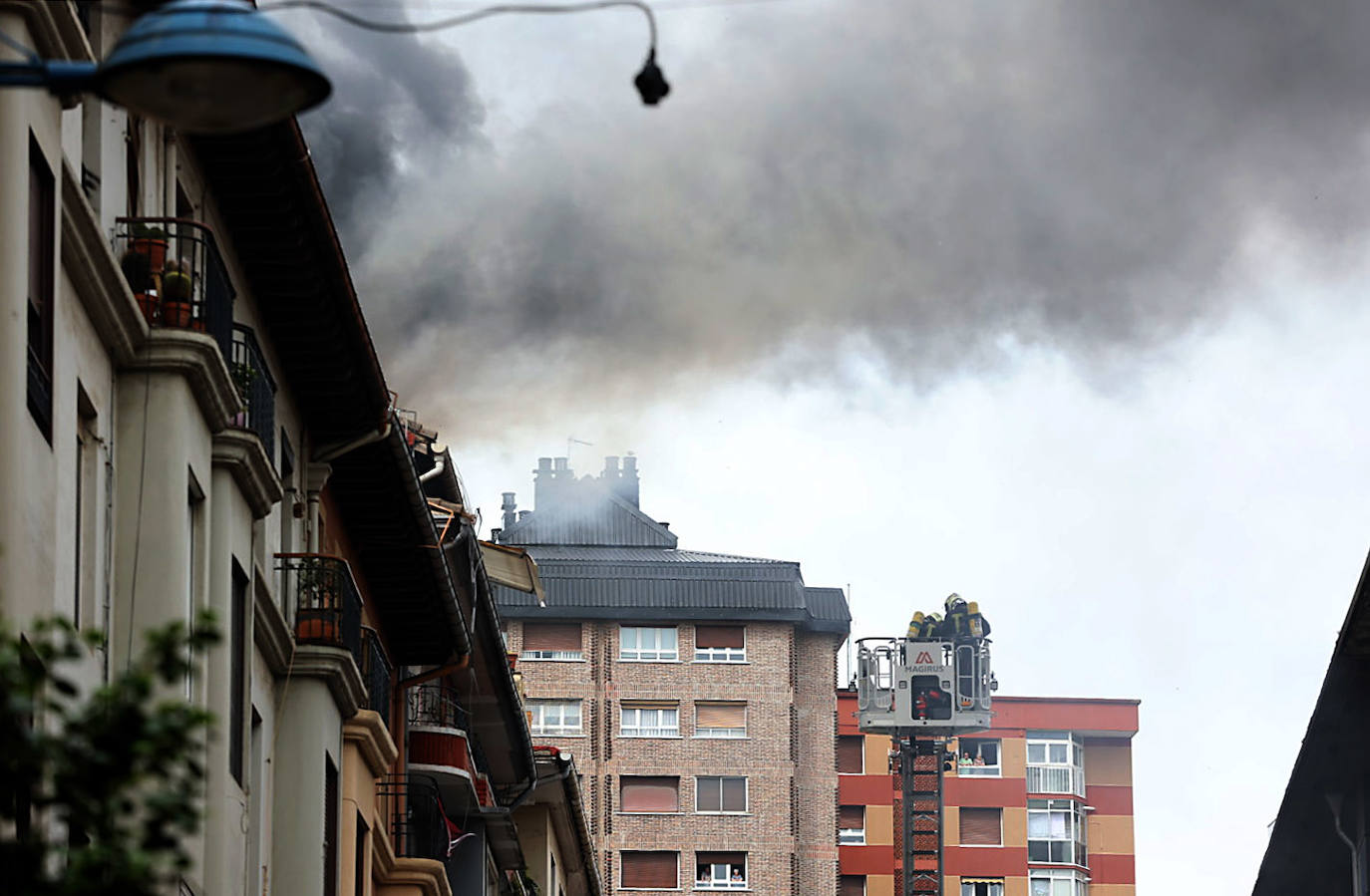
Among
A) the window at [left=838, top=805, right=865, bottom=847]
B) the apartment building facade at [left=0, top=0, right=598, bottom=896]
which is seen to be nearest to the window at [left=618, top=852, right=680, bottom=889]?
the window at [left=838, top=805, right=865, bottom=847]

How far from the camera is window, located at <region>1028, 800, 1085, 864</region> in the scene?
125875mm

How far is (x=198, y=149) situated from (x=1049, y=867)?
4269 inches

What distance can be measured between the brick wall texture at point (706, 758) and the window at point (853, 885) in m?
14.4

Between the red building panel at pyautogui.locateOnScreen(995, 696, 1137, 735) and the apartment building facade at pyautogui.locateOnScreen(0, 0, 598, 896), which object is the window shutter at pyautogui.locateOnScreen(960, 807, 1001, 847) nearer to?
the red building panel at pyautogui.locateOnScreen(995, 696, 1137, 735)

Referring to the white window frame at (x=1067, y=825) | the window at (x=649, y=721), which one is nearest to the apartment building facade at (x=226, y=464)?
the window at (x=649, y=721)

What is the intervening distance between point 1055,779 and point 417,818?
311 feet

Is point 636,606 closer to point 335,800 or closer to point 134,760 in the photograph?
point 335,800

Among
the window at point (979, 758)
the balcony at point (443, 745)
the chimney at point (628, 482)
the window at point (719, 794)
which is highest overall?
the chimney at point (628, 482)

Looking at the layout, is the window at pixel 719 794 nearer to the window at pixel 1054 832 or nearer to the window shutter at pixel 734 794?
the window shutter at pixel 734 794

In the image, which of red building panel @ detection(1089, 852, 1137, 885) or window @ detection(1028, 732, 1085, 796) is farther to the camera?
red building panel @ detection(1089, 852, 1137, 885)

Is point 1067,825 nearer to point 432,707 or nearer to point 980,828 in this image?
point 980,828

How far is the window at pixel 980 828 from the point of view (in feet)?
390

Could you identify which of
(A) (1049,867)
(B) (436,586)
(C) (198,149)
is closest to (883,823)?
(A) (1049,867)

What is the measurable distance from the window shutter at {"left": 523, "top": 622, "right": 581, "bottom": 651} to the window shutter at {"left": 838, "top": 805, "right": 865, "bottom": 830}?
69.9ft
